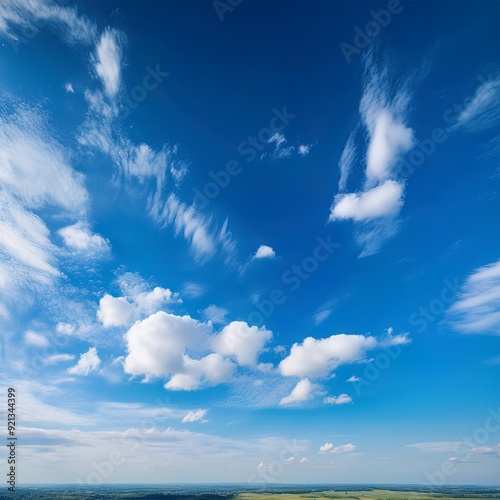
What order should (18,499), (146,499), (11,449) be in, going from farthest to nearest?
(146,499), (18,499), (11,449)

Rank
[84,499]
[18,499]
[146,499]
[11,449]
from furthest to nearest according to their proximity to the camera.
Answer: [146,499]
[84,499]
[18,499]
[11,449]

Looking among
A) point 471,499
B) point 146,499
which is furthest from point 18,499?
point 471,499

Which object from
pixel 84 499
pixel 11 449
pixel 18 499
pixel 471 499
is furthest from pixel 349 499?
pixel 11 449

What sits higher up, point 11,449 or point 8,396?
point 8,396

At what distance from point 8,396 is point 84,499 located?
208 metres

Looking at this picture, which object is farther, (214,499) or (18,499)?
(214,499)

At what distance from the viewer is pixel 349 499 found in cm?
19600

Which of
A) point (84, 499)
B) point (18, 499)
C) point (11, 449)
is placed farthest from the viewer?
point (84, 499)

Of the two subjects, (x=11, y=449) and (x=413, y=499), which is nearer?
(x=11, y=449)

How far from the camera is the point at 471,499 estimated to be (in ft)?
626

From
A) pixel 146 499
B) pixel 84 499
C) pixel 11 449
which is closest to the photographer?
pixel 11 449

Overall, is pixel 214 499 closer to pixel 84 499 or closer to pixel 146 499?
pixel 146 499

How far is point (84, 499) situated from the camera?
7323 inches

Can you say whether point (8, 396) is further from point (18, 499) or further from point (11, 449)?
point (18, 499)
